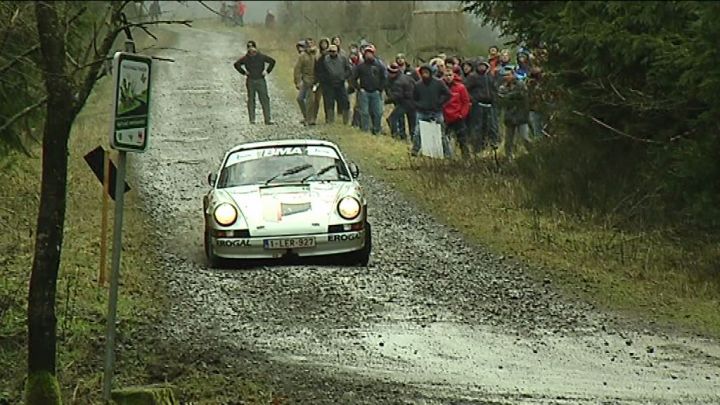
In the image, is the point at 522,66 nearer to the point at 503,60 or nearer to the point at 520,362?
the point at 503,60

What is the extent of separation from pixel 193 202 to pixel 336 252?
722 cm

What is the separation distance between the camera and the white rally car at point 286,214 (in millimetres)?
15234

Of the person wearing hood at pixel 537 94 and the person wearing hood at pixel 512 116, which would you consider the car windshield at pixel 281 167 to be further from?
the person wearing hood at pixel 512 116

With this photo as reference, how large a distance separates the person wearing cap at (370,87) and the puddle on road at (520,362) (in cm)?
1799

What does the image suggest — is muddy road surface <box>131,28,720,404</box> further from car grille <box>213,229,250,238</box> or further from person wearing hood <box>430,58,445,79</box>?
person wearing hood <box>430,58,445,79</box>

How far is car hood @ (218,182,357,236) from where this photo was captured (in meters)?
15.2

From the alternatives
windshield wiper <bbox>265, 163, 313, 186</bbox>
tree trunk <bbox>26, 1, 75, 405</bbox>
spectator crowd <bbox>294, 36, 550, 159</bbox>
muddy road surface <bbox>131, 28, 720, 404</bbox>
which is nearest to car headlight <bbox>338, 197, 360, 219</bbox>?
muddy road surface <bbox>131, 28, 720, 404</bbox>

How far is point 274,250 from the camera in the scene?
15.2 m

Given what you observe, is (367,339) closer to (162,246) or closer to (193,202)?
(162,246)

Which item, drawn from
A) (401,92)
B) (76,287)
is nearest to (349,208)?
(76,287)

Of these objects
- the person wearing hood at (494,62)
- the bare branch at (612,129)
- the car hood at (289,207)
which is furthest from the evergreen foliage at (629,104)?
the person wearing hood at (494,62)

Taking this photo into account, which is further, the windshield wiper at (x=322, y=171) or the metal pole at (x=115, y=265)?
the windshield wiper at (x=322, y=171)

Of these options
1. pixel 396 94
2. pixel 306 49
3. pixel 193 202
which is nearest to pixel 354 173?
pixel 193 202

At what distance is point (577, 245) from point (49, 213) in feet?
33.1
